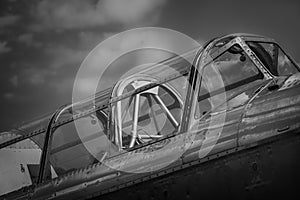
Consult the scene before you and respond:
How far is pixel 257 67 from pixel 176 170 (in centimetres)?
149

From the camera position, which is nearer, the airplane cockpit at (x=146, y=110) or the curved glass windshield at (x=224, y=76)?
the airplane cockpit at (x=146, y=110)

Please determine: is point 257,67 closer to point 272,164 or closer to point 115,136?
point 272,164

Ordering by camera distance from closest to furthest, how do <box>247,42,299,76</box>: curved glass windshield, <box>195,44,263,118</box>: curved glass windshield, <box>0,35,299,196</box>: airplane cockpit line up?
<box>0,35,299,196</box>: airplane cockpit
<box>195,44,263,118</box>: curved glass windshield
<box>247,42,299,76</box>: curved glass windshield

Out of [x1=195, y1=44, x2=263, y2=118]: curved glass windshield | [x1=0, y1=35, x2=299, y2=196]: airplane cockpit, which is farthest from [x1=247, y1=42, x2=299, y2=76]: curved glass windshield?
[x1=195, y1=44, x2=263, y2=118]: curved glass windshield

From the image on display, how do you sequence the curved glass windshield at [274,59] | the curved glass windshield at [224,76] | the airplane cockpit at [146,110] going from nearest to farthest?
1. the airplane cockpit at [146,110]
2. the curved glass windshield at [224,76]
3. the curved glass windshield at [274,59]

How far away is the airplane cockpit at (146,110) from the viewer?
514cm

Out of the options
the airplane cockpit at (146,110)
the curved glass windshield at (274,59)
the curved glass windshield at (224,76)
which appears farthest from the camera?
the curved glass windshield at (274,59)

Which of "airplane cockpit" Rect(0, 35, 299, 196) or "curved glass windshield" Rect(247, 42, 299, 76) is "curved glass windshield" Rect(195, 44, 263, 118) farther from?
"curved glass windshield" Rect(247, 42, 299, 76)

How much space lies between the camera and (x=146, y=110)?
6973 mm

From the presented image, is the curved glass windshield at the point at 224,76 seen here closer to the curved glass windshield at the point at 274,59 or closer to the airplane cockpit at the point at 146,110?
the airplane cockpit at the point at 146,110

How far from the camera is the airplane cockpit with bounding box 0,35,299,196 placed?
514 cm

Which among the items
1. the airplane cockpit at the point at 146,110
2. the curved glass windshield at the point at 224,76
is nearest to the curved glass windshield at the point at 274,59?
the airplane cockpit at the point at 146,110

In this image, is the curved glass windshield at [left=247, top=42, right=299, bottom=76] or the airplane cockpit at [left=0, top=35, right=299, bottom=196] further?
the curved glass windshield at [left=247, top=42, right=299, bottom=76]

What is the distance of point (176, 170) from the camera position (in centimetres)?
471
